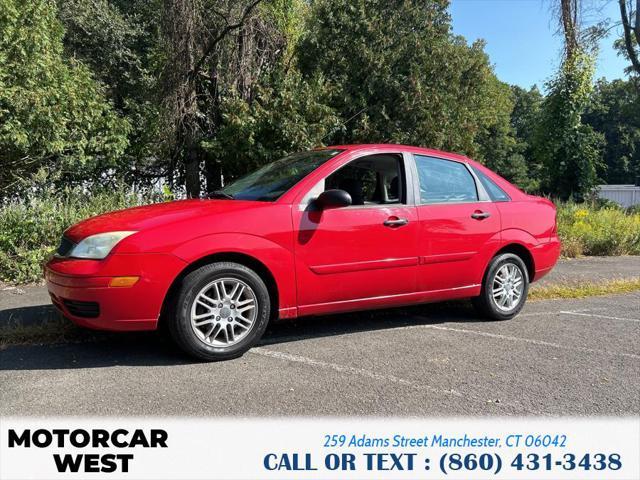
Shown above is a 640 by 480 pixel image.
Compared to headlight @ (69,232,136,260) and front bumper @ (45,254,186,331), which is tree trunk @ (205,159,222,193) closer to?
headlight @ (69,232,136,260)

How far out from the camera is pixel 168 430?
3.05 meters

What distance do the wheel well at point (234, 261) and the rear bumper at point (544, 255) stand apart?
9.68 feet

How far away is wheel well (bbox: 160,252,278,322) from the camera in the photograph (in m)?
3.94

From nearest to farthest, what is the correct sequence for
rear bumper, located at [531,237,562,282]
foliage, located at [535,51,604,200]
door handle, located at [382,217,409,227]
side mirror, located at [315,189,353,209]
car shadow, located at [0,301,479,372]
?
car shadow, located at [0,301,479,372] → side mirror, located at [315,189,353,209] → door handle, located at [382,217,409,227] → rear bumper, located at [531,237,562,282] → foliage, located at [535,51,604,200]

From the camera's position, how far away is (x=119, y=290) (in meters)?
3.75

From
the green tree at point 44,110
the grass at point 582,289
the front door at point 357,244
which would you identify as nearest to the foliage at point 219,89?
the green tree at point 44,110

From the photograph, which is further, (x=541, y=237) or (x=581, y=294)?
(x=581, y=294)

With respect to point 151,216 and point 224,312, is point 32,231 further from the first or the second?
point 224,312

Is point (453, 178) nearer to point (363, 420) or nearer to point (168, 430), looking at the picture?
point (363, 420)

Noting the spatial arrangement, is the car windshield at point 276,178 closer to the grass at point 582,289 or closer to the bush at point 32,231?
the bush at point 32,231

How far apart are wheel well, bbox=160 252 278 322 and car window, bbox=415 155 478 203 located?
1665 mm

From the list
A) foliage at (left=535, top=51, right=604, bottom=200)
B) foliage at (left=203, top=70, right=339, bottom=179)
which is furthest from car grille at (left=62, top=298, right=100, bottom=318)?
foliage at (left=535, top=51, right=604, bottom=200)

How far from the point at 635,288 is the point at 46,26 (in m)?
9.52

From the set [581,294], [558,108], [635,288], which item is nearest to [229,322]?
[581,294]
